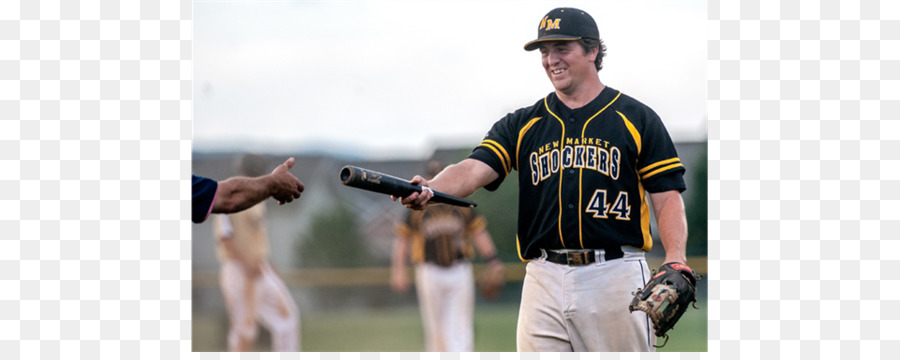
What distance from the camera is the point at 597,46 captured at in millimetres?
3660

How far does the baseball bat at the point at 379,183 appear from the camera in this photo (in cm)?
322

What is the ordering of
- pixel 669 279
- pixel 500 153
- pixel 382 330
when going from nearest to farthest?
pixel 669 279
pixel 500 153
pixel 382 330

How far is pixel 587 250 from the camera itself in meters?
3.44

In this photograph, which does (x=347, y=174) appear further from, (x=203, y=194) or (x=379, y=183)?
(x=203, y=194)

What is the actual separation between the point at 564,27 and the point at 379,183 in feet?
3.08

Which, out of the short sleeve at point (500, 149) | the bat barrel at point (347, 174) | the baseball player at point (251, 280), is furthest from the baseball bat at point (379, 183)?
the baseball player at point (251, 280)

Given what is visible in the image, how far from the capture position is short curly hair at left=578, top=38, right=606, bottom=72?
3586 mm

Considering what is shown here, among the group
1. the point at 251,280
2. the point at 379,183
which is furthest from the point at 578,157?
the point at 251,280

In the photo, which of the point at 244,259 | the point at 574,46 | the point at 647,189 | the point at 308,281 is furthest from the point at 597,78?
the point at 308,281

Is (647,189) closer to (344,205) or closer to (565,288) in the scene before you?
(565,288)

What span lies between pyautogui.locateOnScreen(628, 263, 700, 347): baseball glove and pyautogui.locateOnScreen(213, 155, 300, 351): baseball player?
18.3 ft

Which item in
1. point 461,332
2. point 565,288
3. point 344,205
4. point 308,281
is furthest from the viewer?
point 344,205

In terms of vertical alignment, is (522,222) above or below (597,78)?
below

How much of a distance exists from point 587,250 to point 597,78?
703 millimetres
